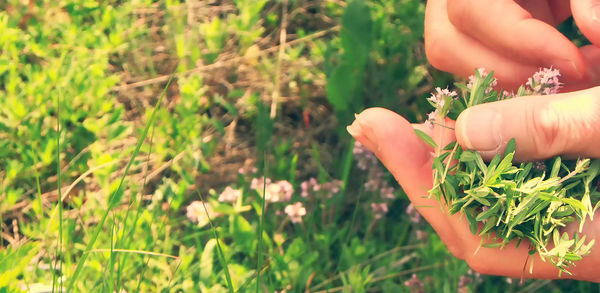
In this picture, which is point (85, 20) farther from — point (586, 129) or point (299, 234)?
point (586, 129)

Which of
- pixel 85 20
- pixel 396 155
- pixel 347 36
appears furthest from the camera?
pixel 85 20

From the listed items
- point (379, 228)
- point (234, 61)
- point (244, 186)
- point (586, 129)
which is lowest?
point (379, 228)

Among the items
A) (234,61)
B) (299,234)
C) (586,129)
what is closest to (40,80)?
(234,61)

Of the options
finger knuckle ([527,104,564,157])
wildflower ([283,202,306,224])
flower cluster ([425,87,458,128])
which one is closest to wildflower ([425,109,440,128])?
flower cluster ([425,87,458,128])

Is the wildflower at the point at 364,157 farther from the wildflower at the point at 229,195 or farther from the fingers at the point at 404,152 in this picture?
the fingers at the point at 404,152

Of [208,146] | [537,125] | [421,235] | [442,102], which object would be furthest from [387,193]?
[537,125]

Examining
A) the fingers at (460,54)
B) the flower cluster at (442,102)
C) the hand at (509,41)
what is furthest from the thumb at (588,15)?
the flower cluster at (442,102)

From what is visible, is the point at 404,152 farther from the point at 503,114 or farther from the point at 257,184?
the point at 257,184
